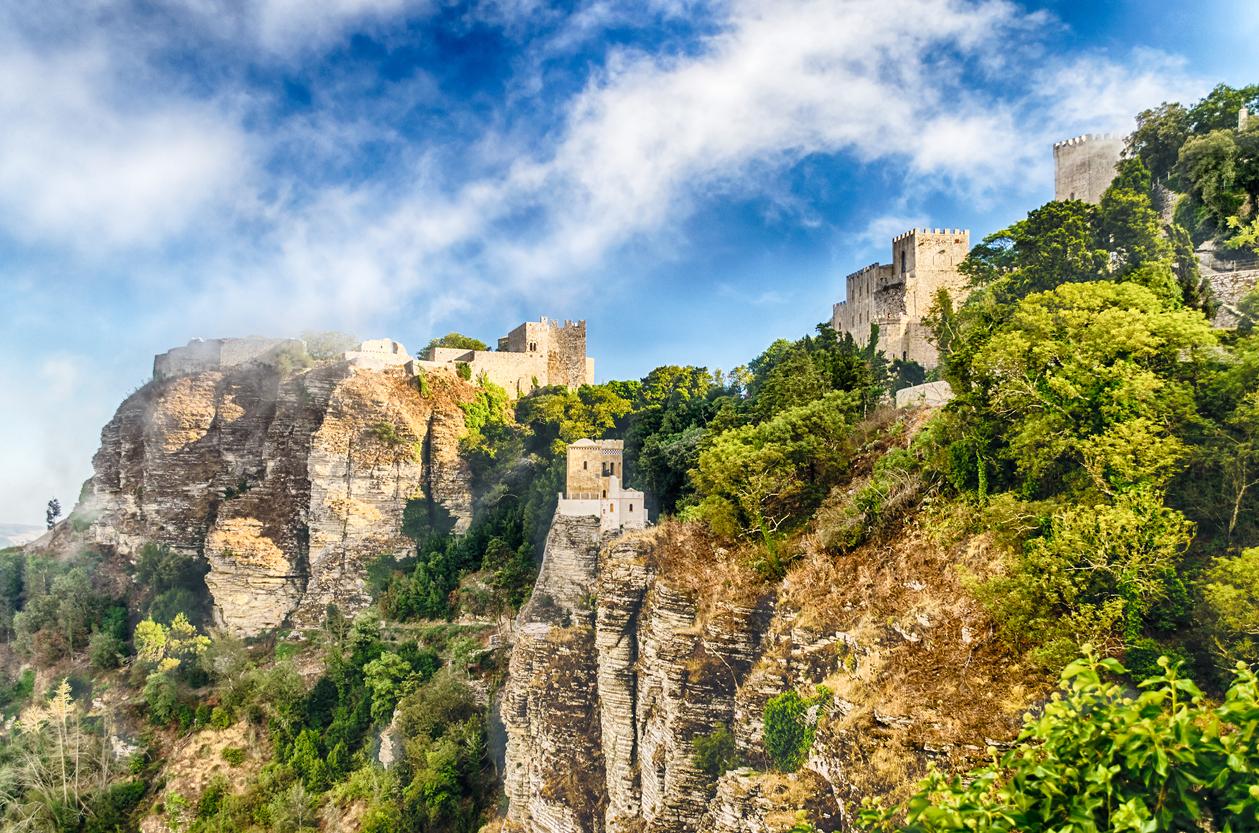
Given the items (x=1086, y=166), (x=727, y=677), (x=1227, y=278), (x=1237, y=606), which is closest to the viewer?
(x=1237, y=606)

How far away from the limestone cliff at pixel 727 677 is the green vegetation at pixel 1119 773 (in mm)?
6031

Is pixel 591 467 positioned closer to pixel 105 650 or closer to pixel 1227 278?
pixel 1227 278

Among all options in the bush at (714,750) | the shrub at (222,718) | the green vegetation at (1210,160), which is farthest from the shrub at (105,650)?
the green vegetation at (1210,160)

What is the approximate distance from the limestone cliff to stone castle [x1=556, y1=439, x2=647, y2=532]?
546mm

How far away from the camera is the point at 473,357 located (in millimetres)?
45188

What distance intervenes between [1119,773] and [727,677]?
14758mm

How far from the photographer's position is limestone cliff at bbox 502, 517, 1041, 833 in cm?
1352

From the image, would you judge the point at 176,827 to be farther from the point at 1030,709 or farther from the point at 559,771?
the point at 1030,709

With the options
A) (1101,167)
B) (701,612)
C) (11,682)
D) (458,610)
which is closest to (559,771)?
(701,612)

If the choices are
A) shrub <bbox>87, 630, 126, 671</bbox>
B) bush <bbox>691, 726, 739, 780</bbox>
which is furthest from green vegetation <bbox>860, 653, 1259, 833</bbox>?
shrub <bbox>87, 630, 126, 671</bbox>

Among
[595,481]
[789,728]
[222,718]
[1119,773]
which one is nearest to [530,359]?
[595,481]

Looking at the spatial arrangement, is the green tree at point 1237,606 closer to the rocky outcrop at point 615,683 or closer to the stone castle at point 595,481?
the rocky outcrop at point 615,683

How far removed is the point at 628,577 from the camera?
25.6m

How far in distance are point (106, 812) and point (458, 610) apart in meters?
17.9
